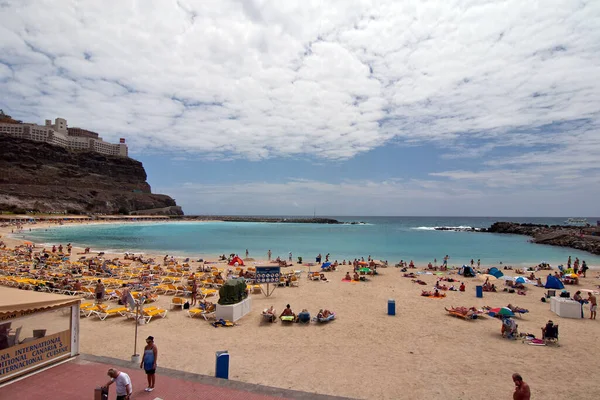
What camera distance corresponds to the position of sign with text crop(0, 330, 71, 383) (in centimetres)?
609

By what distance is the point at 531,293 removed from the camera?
18.0 m

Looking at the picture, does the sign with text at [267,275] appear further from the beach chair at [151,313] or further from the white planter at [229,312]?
the beach chair at [151,313]

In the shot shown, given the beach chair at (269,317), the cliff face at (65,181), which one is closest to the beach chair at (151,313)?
the beach chair at (269,317)

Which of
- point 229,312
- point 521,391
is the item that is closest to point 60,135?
point 229,312

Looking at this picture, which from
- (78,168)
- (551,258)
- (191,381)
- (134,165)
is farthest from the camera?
(134,165)

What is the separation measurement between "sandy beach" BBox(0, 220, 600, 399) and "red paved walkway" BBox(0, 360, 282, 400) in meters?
0.33

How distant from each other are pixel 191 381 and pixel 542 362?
28.0 ft

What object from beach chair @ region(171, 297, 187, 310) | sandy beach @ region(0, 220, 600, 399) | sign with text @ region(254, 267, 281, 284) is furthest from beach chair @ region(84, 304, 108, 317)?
sign with text @ region(254, 267, 281, 284)

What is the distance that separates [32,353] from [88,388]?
153cm

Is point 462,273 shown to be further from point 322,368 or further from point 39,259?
point 39,259

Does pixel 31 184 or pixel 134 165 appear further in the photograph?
pixel 134 165

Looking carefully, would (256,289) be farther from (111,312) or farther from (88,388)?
(88,388)

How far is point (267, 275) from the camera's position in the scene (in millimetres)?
14891

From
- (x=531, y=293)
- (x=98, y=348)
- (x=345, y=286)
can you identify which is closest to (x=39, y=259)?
(x=98, y=348)
